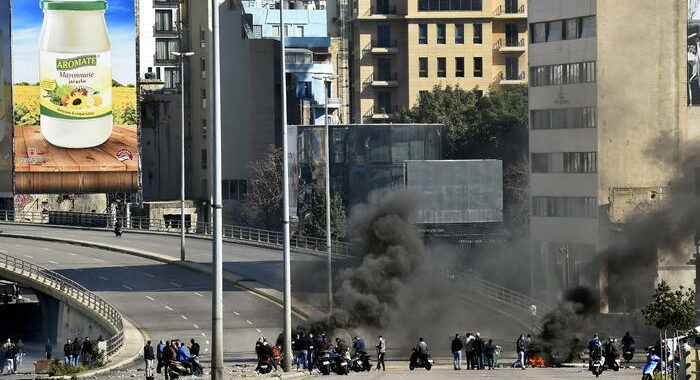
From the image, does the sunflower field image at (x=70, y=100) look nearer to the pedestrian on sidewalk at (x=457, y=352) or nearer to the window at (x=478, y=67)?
the window at (x=478, y=67)

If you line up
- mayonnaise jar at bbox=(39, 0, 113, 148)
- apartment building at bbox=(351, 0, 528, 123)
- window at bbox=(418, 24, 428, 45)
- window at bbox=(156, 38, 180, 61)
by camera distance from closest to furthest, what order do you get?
mayonnaise jar at bbox=(39, 0, 113, 148)
window at bbox=(156, 38, 180, 61)
apartment building at bbox=(351, 0, 528, 123)
window at bbox=(418, 24, 428, 45)

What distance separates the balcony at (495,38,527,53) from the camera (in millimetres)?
152750

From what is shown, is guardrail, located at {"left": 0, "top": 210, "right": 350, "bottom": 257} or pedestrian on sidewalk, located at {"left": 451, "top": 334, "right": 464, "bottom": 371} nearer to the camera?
pedestrian on sidewalk, located at {"left": 451, "top": 334, "right": 464, "bottom": 371}

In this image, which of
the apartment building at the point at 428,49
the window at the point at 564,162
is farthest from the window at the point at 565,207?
the apartment building at the point at 428,49

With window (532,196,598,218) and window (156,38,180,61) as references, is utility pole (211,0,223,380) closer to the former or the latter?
window (532,196,598,218)

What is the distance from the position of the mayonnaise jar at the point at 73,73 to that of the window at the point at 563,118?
33986mm

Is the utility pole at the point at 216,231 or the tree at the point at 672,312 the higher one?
the utility pole at the point at 216,231

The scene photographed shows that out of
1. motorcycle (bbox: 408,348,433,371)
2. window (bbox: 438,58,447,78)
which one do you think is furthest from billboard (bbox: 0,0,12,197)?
motorcycle (bbox: 408,348,433,371)

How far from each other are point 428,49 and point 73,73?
48.5 metres

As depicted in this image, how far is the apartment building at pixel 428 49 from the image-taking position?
152 meters

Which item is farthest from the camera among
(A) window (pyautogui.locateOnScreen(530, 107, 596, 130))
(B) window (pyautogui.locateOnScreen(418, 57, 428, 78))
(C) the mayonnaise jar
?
(B) window (pyautogui.locateOnScreen(418, 57, 428, 78))

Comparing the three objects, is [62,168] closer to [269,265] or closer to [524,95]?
[269,265]

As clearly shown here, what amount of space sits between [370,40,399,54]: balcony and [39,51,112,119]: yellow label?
1763 inches

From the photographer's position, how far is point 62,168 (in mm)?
113188
